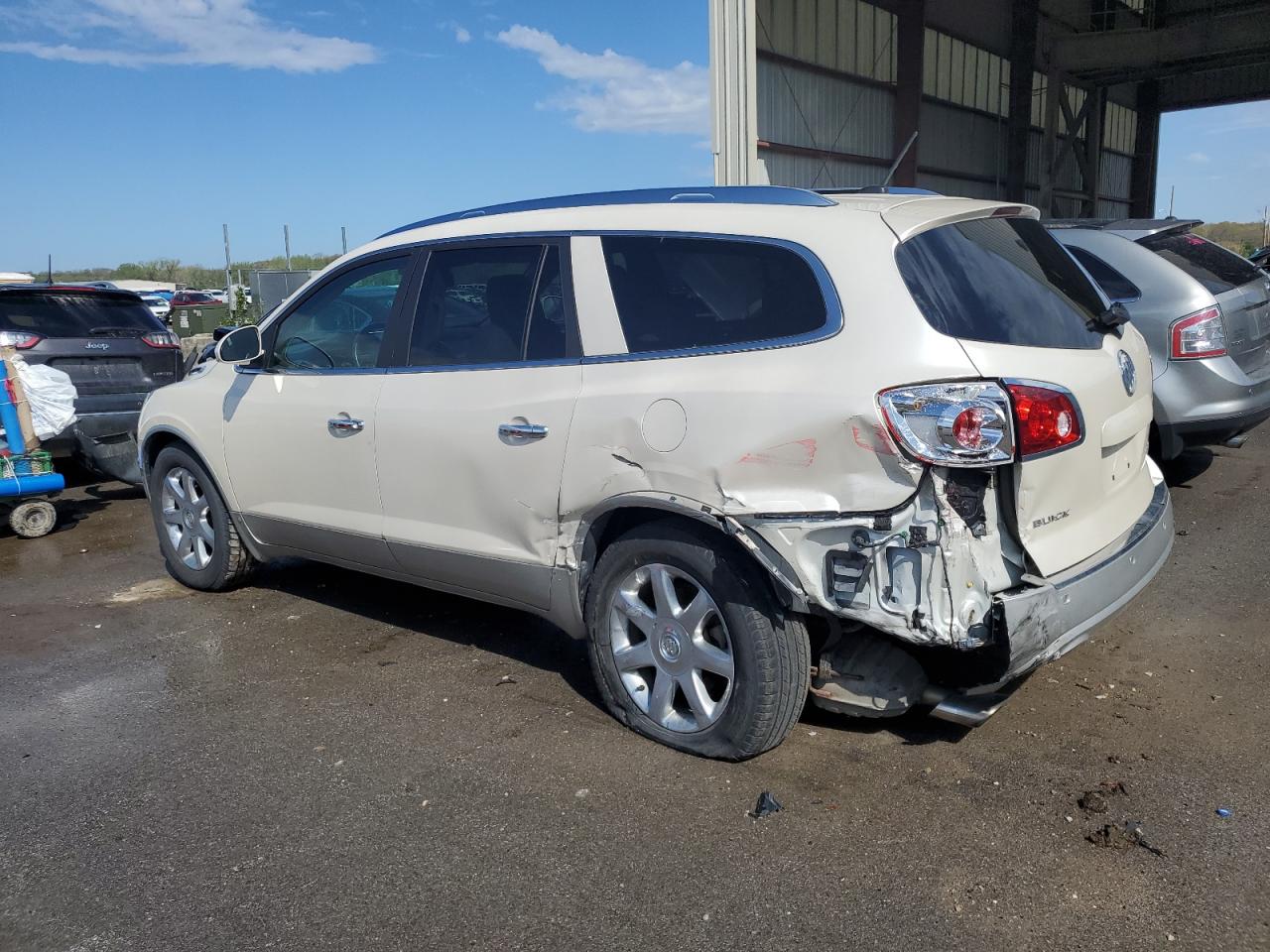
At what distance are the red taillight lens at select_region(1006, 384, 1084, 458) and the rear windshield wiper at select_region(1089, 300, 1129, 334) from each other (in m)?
0.62

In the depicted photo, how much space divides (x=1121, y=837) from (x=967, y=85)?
887 inches

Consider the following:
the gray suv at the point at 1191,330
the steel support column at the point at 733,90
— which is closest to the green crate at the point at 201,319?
the steel support column at the point at 733,90

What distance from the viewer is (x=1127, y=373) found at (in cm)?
373

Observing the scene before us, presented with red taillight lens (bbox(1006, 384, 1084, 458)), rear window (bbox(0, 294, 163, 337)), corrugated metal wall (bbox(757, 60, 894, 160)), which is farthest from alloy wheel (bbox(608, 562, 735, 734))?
corrugated metal wall (bbox(757, 60, 894, 160))

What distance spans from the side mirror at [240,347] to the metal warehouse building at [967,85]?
845cm

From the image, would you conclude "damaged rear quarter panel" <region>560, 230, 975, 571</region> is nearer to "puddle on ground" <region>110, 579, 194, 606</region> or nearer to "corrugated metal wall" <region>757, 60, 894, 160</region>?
"puddle on ground" <region>110, 579, 194, 606</region>

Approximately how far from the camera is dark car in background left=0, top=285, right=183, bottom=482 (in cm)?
823

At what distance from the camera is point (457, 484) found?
13.8 ft

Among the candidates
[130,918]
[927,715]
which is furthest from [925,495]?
[130,918]

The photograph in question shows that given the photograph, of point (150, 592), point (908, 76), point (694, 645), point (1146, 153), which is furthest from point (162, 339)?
point (1146, 153)

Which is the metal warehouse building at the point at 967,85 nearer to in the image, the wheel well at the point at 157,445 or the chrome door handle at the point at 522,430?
the wheel well at the point at 157,445

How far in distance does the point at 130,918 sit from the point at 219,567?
298cm

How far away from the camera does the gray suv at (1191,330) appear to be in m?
6.21

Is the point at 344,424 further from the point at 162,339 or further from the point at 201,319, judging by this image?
the point at 201,319
